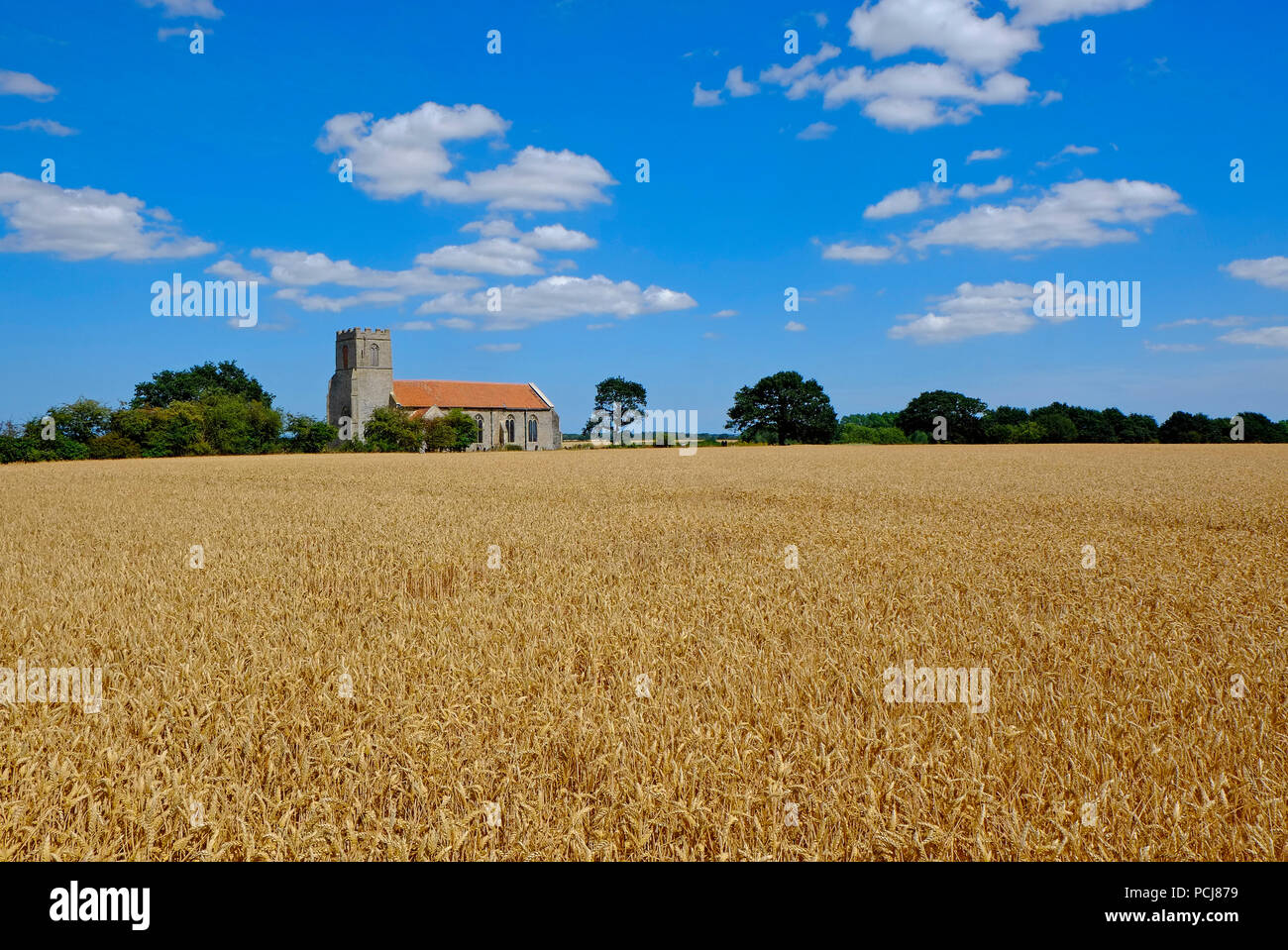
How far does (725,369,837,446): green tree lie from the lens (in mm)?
91000

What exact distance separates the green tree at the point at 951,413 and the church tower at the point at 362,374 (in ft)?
217

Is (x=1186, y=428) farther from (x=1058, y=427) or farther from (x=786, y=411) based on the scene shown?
(x=786, y=411)

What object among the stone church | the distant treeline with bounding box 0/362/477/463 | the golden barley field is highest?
the stone church

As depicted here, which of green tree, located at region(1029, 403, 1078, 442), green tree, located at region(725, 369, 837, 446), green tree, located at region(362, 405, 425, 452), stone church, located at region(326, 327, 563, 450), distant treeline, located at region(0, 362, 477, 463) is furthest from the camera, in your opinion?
stone church, located at region(326, 327, 563, 450)

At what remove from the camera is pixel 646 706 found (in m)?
4.05

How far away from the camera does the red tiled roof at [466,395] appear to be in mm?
97938

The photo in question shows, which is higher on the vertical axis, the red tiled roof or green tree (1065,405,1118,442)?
the red tiled roof

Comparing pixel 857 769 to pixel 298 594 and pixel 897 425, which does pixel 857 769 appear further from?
pixel 897 425

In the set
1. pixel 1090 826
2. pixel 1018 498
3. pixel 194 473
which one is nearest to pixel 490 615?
pixel 1090 826

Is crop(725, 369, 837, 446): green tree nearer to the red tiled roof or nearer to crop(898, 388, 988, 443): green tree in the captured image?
crop(898, 388, 988, 443): green tree

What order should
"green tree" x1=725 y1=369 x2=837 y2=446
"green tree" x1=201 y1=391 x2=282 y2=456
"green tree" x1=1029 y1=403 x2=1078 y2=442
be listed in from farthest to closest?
1. "green tree" x1=725 y1=369 x2=837 y2=446
2. "green tree" x1=1029 y1=403 x2=1078 y2=442
3. "green tree" x1=201 y1=391 x2=282 y2=456

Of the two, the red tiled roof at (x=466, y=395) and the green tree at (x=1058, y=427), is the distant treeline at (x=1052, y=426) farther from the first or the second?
the red tiled roof at (x=466, y=395)

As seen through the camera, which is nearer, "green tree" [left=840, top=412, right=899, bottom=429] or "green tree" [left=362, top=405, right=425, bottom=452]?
"green tree" [left=362, top=405, right=425, bottom=452]

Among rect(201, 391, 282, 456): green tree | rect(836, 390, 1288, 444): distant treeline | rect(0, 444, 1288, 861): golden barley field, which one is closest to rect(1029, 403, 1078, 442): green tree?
rect(836, 390, 1288, 444): distant treeline
